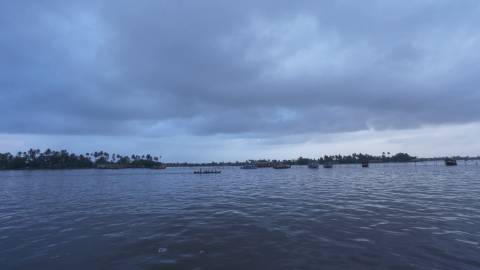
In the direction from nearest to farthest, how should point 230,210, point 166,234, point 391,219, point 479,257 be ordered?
1. point 479,257
2. point 166,234
3. point 391,219
4. point 230,210

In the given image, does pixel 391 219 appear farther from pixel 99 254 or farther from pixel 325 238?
pixel 99 254

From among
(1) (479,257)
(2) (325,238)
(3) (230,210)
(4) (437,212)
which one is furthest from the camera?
(3) (230,210)

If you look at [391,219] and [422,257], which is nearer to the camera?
[422,257]

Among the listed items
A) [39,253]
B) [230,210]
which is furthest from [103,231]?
[230,210]

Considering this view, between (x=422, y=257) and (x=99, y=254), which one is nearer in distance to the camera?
(x=422, y=257)

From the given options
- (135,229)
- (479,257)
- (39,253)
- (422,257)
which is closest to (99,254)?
(39,253)

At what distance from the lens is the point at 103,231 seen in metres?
17.4

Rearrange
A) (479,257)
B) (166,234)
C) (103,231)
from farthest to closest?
(103,231), (166,234), (479,257)

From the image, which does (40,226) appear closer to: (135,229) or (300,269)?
(135,229)

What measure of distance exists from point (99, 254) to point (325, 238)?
1211 centimetres

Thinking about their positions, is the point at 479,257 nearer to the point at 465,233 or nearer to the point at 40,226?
the point at 465,233

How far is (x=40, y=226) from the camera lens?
1947cm

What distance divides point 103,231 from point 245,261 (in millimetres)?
11388

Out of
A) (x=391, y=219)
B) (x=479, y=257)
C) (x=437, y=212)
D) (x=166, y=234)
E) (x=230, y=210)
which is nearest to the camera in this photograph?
(x=479, y=257)
